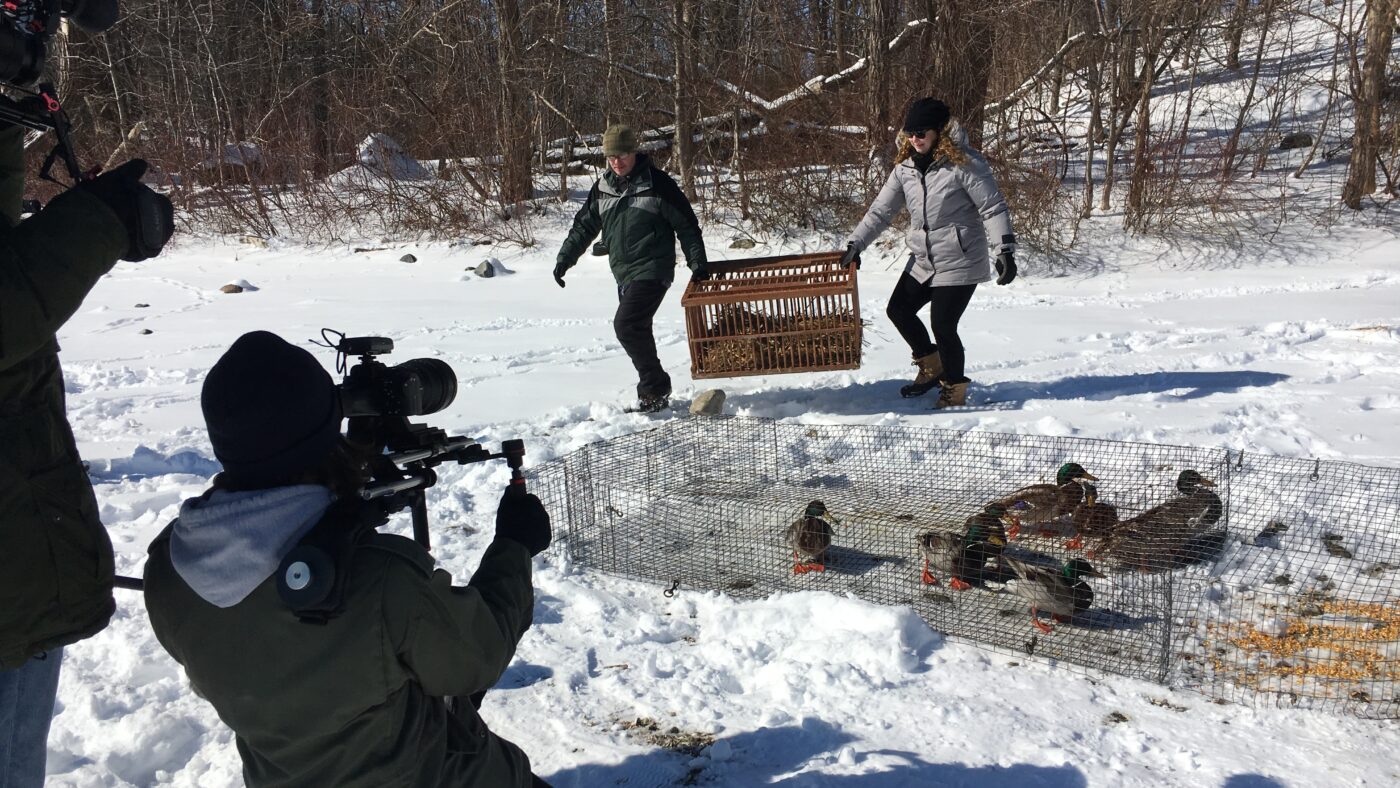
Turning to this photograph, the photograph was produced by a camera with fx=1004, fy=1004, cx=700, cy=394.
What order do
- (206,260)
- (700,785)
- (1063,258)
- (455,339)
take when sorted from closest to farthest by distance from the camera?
1. (700,785)
2. (455,339)
3. (1063,258)
4. (206,260)

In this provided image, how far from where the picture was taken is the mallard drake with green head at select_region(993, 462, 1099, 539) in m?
4.29

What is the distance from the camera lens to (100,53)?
2181 centimetres

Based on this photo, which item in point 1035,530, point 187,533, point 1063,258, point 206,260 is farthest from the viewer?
point 206,260

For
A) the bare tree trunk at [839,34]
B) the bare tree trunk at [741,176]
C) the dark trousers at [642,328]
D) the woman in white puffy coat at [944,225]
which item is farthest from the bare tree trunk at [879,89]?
the dark trousers at [642,328]

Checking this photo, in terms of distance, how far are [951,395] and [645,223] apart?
2227 millimetres

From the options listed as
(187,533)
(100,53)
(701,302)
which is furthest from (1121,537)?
(100,53)

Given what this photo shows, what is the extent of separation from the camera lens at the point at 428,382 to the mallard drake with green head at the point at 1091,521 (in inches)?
111

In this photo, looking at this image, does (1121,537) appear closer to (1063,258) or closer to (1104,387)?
(1104,387)

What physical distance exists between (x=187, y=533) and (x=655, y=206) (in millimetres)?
4958

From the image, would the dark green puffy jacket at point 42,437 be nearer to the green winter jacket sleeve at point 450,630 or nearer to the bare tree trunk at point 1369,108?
the green winter jacket sleeve at point 450,630

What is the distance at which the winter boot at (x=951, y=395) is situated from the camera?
6.34 meters

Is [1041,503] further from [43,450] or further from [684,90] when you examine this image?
[684,90]

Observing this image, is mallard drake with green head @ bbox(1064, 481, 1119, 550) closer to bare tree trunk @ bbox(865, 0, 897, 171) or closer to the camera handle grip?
the camera handle grip

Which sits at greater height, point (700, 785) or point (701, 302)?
point (701, 302)
